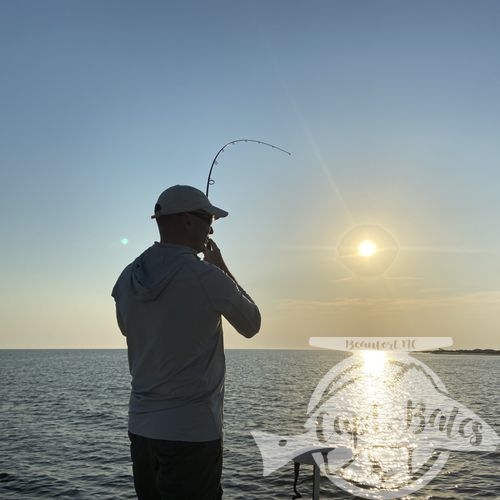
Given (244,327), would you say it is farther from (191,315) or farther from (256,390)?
(256,390)

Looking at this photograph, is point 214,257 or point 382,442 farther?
point 382,442

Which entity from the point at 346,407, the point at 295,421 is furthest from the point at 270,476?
the point at 346,407

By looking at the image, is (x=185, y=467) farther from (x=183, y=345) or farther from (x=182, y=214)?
(x=182, y=214)

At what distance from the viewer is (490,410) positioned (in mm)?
36094

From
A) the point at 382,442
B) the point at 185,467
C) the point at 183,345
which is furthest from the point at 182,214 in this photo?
the point at 382,442

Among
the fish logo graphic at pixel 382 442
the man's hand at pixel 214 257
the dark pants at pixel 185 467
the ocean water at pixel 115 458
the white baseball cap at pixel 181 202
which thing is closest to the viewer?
the dark pants at pixel 185 467

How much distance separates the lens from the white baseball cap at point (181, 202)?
10.4ft

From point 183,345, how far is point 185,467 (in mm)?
615

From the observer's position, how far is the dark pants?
9.31ft

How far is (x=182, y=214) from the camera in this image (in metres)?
3.21

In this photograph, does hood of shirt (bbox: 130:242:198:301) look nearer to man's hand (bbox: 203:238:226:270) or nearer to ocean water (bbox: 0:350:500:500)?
man's hand (bbox: 203:238:226:270)

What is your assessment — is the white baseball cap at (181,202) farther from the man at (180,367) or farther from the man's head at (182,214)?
the man at (180,367)

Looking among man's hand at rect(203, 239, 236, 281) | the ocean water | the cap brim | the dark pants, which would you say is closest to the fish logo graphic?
the ocean water

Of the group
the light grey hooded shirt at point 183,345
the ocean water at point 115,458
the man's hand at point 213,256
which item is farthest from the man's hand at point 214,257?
the ocean water at point 115,458
